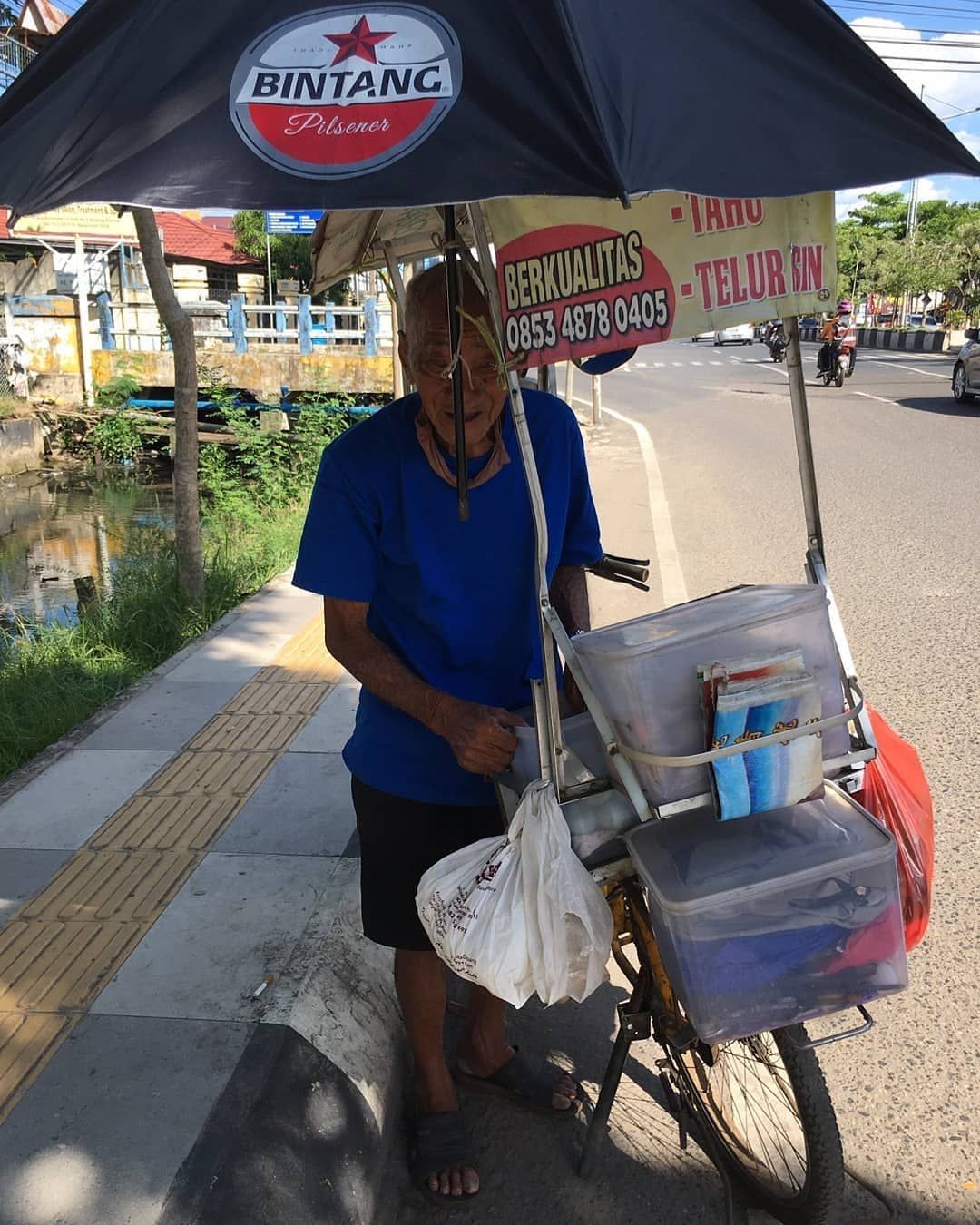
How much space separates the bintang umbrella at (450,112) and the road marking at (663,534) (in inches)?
99.0

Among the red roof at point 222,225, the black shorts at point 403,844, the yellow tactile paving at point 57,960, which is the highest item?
the red roof at point 222,225

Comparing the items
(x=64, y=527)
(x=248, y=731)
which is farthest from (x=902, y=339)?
(x=248, y=731)

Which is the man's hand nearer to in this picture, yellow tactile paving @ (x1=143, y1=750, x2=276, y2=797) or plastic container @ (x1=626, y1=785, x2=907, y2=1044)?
plastic container @ (x1=626, y1=785, x2=907, y2=1044)

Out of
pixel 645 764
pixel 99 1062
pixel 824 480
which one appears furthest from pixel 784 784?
pixel 824 480

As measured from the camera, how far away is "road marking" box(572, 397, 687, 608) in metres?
6.64

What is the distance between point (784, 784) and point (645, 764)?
0.70 ft

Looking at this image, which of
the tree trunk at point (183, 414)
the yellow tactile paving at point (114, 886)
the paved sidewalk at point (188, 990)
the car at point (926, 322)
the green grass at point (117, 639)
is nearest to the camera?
the paved sidewalk at point (188, 990)

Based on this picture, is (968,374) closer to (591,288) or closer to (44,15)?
(44,15)

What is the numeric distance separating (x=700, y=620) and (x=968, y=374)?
54.9ft

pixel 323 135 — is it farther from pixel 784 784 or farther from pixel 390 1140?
pixel 390 1140

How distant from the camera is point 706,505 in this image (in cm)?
953

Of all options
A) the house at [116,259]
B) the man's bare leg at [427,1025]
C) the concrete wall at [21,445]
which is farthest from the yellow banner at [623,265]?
the concrete wall at [21,445]

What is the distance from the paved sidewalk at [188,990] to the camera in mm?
2117

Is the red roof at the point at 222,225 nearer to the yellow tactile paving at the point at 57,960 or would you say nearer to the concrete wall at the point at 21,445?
the concrete wall at the point at 21,445
